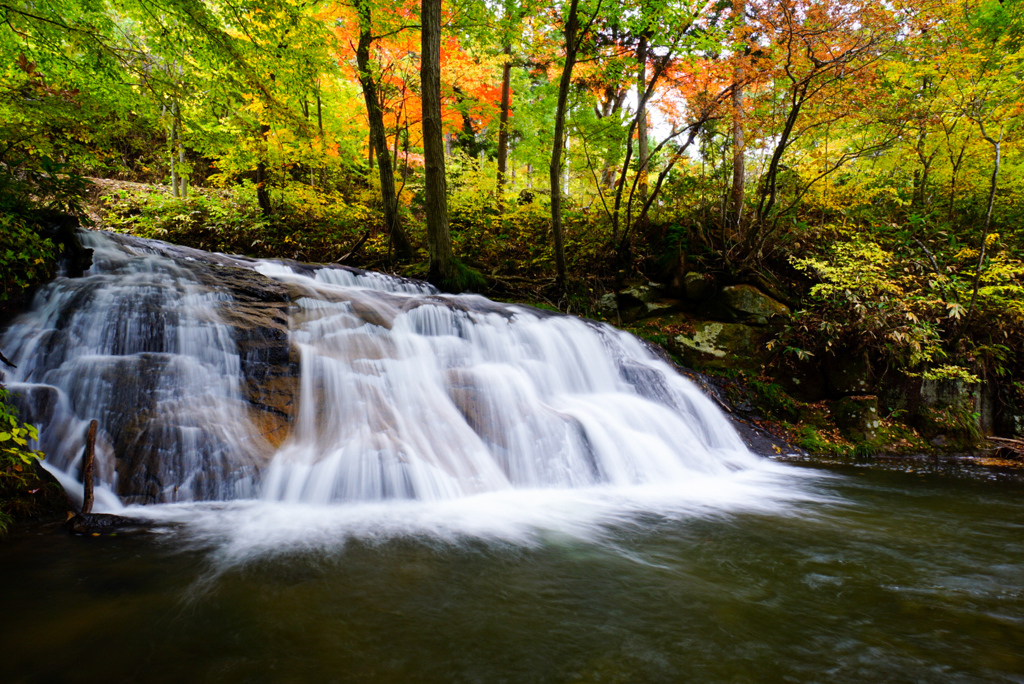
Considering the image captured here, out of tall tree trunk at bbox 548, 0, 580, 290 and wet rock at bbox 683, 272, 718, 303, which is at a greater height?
tall tree trunk at bbox 548, 0, 580, 290

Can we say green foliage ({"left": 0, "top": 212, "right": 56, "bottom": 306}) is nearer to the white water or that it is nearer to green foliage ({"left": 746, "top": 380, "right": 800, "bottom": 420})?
the white water

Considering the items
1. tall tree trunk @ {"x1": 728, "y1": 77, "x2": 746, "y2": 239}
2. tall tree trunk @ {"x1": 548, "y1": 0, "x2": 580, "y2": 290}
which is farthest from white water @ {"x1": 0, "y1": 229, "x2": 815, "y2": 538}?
tall tree trunk @ {"x1": 728, "y1": 77, "x2": 746, "y2": 239}

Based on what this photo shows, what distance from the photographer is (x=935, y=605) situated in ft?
8.50

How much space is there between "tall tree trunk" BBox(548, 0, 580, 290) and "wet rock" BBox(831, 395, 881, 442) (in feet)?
17.5

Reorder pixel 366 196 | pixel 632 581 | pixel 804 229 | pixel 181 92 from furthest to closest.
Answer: pixel 366 196 → pixel 804 229 → pixel 181 92 → pixel 632 581

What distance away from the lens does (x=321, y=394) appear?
15.7ft

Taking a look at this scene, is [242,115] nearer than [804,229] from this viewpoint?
No

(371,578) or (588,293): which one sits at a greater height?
(588,293)

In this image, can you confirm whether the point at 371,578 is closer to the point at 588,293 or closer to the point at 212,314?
the point at 212,314

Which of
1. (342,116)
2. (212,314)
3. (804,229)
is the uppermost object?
(342,116)

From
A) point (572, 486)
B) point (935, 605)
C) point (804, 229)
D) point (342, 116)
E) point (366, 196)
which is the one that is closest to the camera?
point (935, 605)

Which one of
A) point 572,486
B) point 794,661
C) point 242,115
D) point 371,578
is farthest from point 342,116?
point 794,661

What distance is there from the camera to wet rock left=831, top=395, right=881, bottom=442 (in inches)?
264

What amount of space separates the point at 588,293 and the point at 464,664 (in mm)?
8686
